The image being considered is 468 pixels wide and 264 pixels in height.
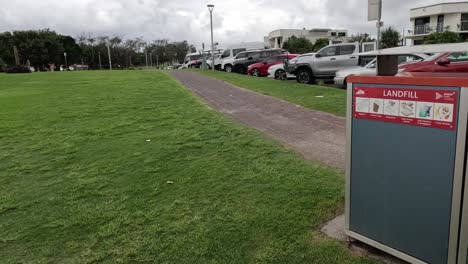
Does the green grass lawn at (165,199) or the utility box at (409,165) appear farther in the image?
the green grass lawn at (165,199)

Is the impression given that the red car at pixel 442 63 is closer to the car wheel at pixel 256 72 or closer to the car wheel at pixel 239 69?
the car wheel at pixel 256 72

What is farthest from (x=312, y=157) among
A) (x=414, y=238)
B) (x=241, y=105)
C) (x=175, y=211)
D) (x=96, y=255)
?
(x=241, y=105)

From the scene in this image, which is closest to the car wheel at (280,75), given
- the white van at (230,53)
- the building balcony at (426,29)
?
the white van at (230,53)

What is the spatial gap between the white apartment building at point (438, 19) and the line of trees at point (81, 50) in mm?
53654

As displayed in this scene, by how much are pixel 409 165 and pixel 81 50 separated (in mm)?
89741

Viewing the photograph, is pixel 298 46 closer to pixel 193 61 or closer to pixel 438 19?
pixel 438 19

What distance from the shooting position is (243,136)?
21.1ft

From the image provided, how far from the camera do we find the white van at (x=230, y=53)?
31.4m

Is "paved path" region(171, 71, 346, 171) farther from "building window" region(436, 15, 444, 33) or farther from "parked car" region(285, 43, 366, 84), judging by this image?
"building window" region(436, 15, 444, 33)

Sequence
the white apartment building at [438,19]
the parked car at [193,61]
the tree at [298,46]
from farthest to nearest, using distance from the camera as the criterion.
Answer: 1. the tree at [298,46]
2. the white apartment building at [438,19]
3. the parked car at [193,61]

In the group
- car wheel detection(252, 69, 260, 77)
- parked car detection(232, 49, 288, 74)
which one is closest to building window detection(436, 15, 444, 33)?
parked car detection(232, 49, 288, 74)

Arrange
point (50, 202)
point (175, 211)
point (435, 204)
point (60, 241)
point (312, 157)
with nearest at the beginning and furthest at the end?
point (435, 204) < point (60, 241) < point (175, 211) < point (50, 202) < point (312, 157)

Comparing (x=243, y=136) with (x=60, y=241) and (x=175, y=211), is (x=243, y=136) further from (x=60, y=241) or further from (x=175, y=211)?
(x=60, y=241)

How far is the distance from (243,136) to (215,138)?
462 mm
